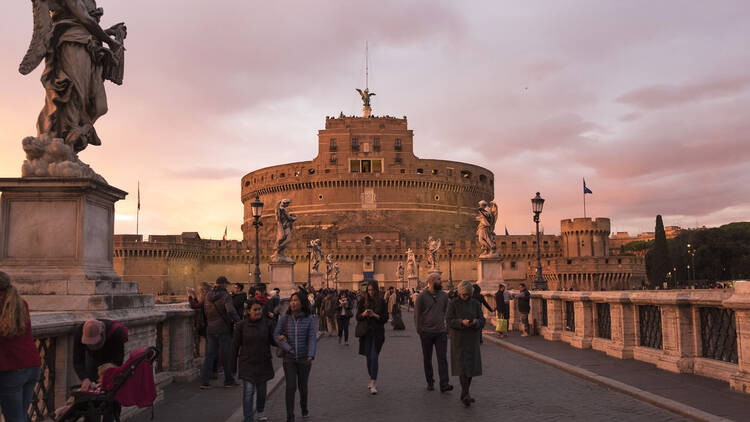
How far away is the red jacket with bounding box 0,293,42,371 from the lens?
4.39 metres

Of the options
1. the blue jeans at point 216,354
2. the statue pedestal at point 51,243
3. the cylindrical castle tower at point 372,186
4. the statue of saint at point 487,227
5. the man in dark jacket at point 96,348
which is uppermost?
the cylindrical castle tower at point 372,186

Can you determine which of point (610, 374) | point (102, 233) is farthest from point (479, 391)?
point (102, 233)

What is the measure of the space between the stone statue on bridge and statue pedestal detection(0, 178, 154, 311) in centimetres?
17

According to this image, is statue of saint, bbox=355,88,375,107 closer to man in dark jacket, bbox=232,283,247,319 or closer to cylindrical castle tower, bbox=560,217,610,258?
cylindrical castle tower, bbox=560,217,610,258

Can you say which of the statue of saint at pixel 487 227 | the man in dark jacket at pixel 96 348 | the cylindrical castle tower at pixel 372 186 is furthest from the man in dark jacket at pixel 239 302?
the cylindrical castle tower at pixel 372 186

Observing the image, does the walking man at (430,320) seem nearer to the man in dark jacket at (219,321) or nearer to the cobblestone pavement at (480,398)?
the cobblestone pavement at (480,398)

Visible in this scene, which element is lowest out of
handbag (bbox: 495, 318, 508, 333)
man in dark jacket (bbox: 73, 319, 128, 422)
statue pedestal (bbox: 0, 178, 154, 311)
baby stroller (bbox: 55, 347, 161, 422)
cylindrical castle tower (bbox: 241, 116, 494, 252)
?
handbag (bbox: 495, 318, 508, 333)

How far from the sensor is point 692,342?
938 cm

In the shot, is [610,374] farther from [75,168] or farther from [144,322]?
[75,168]

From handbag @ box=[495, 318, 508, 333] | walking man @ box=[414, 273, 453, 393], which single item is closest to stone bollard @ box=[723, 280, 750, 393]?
walking man @ box=[414, 273, 453, 393]

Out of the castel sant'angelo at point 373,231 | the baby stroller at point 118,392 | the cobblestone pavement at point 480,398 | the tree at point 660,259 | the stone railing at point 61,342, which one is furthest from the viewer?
the tree at point 660,259

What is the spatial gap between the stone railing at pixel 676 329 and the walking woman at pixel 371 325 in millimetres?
4250

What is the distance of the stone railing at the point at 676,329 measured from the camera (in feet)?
25.5

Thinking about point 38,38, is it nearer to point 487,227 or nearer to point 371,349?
point 371,349
